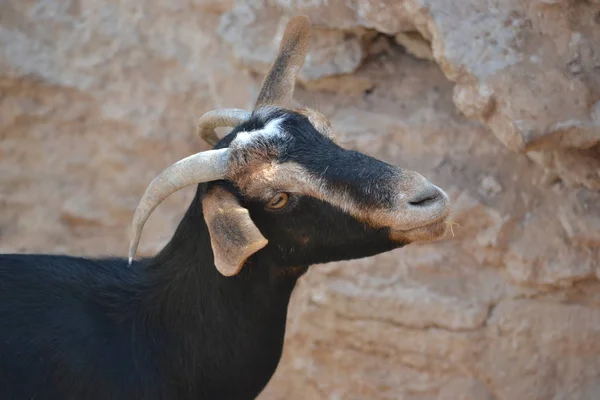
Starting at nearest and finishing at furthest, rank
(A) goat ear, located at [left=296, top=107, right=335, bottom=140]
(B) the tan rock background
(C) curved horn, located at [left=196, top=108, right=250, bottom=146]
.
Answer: (A) goat ear, located at [left=296, top=107, right=335, bottom=140] < (C) curved horn, located at [left=196, top=108, right=250, bottom=146] < (B) the tan rock background

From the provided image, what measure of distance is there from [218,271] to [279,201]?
41 centimetres

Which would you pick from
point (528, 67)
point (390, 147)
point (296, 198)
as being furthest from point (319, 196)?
point (390, 147)

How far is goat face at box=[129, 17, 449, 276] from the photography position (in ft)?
11.1

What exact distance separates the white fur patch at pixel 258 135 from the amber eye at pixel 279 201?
242 mm

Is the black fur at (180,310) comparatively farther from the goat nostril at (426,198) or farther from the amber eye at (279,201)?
the goat nostril at (426,198)

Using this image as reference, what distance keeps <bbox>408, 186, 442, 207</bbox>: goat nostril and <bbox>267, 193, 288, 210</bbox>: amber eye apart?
1.62 feet

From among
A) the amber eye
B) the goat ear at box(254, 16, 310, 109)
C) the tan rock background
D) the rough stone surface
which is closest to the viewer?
the amber eye

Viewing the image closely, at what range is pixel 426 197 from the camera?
340 centimetres

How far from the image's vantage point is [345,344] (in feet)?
18.9

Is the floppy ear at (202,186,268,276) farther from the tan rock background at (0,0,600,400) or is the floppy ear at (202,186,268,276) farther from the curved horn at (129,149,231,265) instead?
the tan rock background at (0,0,600,400)

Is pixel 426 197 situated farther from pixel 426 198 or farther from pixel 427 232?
pixel 427 232

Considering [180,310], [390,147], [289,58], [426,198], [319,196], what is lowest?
[390,147]

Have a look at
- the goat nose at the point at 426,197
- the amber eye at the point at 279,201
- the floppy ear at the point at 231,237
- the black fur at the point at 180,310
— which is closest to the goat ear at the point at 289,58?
the black fur at the point at 180,310

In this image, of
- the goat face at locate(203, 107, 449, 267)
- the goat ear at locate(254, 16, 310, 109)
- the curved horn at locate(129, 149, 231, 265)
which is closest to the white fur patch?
the goat face at locate(203, 107, 449, 267)
